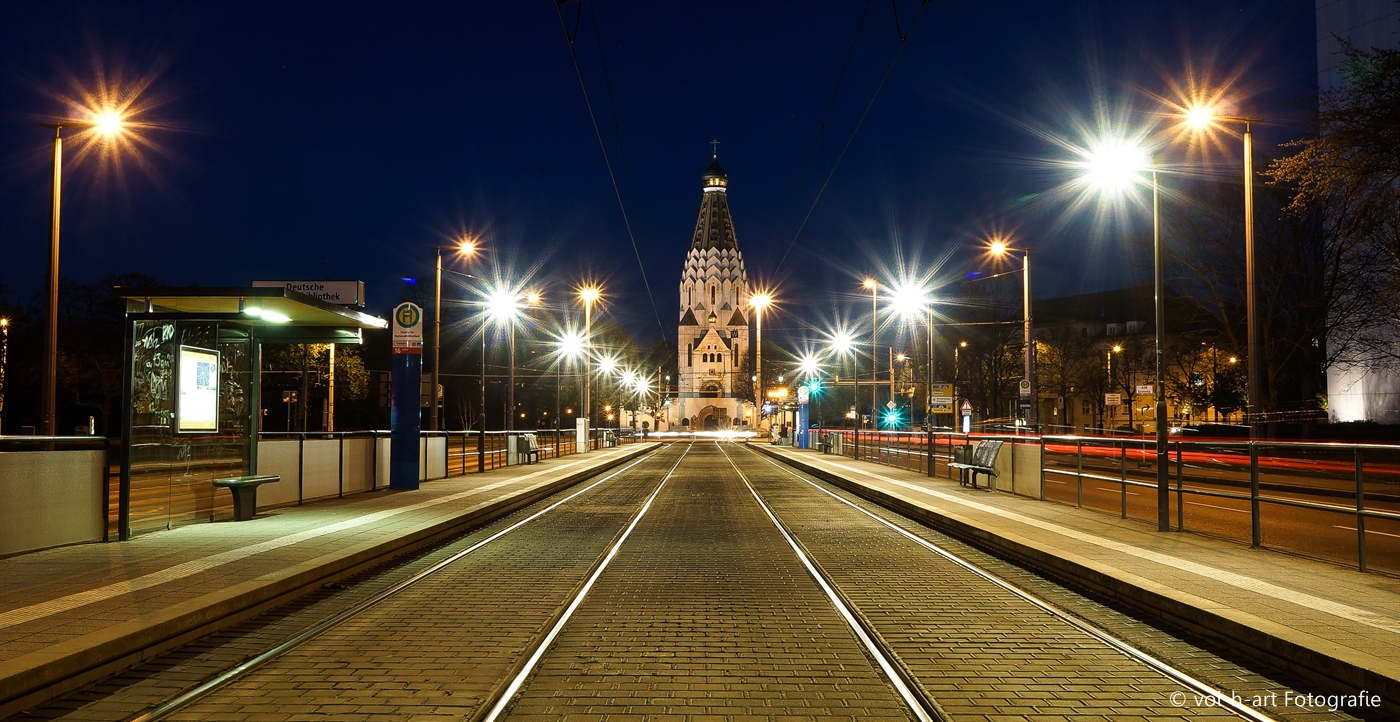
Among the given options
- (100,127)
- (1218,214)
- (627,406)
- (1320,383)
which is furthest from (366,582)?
(627,406)

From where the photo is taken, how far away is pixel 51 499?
11039 mm

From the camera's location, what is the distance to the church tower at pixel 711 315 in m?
151

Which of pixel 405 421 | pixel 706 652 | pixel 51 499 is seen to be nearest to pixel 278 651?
pixel 706 652

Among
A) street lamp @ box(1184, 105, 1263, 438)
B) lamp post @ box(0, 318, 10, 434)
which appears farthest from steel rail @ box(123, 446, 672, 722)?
lamp post @ box(0, 318, 10, 434)

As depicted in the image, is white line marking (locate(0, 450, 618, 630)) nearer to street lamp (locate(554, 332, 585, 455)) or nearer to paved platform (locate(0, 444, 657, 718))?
paved platform (locate(0, 444, 657, 718))

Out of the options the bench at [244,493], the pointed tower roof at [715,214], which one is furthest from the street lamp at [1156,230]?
the pointed tower roof at [715,214]

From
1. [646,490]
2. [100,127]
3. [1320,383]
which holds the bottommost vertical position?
[646,490]

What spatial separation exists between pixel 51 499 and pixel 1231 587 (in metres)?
12.3

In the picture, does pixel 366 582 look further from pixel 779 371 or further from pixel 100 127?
pixel 779 371

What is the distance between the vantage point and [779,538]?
14242 millimetres

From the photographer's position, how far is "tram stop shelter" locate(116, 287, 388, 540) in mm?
12273

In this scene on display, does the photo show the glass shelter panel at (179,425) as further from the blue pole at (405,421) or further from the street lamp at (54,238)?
the street lamp at (54,238)

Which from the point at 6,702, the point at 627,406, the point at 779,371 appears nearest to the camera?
the point at 6,702

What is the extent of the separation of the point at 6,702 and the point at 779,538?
10.0 metres
